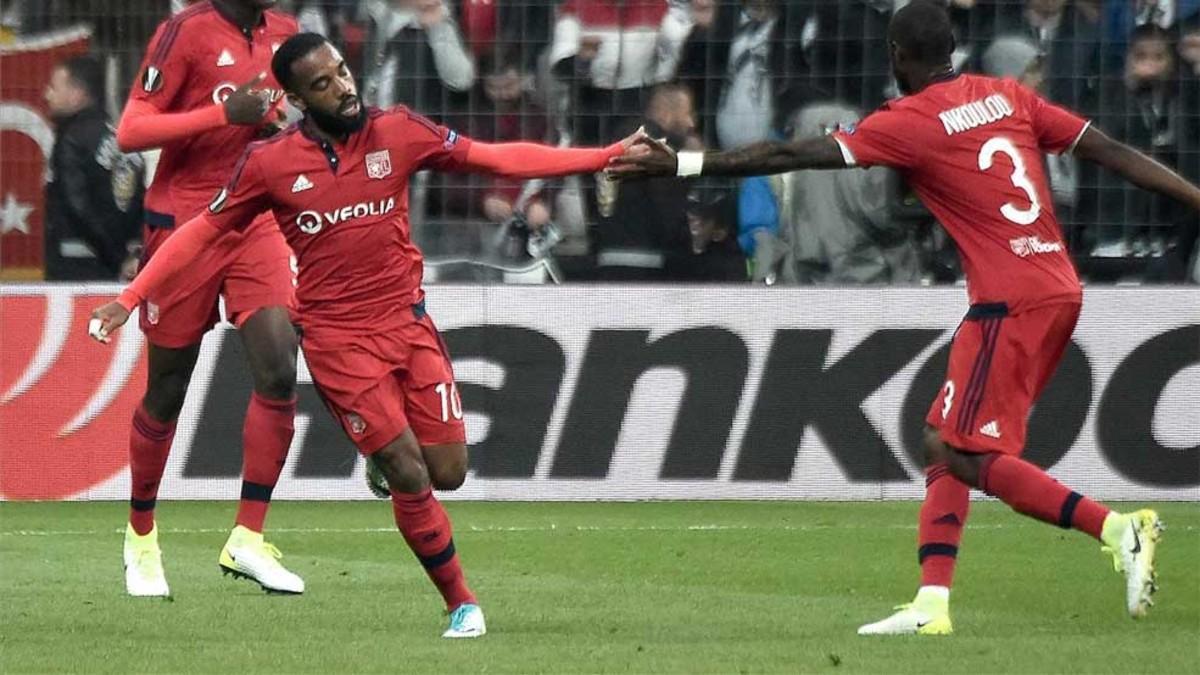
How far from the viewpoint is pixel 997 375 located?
754 cm

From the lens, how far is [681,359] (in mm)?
12734

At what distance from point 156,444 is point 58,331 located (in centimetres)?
380

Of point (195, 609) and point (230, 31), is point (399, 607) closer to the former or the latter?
point (195, 609)

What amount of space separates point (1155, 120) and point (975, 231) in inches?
220

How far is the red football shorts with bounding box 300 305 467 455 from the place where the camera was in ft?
25.3

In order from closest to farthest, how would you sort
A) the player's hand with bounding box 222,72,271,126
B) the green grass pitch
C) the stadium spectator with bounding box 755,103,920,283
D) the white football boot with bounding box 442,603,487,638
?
1. the green grass pitch
2. the white football boot with bounding box 442,603,487,638
3. the player's hand with bounding box 222,72,271,126
4. the stadium spectator with bounding box 755,103,920,283

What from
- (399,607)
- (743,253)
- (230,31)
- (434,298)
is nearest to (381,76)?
(434,298)

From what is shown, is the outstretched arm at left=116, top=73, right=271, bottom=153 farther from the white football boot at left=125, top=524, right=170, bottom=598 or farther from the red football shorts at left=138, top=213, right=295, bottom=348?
the white football boot at left=125, top=524, right=170, bottom=598

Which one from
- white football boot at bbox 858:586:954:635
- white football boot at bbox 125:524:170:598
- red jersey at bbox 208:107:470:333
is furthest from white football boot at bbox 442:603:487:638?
white football boot at bbox 125:524:170:598

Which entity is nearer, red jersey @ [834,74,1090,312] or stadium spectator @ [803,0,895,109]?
red jersey @ [834,74,1090,312]

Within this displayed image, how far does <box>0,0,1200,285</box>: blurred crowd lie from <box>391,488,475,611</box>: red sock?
5453 millimetres

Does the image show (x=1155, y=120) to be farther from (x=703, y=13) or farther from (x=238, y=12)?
(x=238, y=12)

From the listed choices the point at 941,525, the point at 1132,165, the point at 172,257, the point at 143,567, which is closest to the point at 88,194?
the point at 143,567

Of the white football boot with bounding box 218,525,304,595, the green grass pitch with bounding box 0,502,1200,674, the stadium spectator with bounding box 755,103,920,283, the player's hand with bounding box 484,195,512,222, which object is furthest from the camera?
the player's hand with bounding box 484,195,512,222
